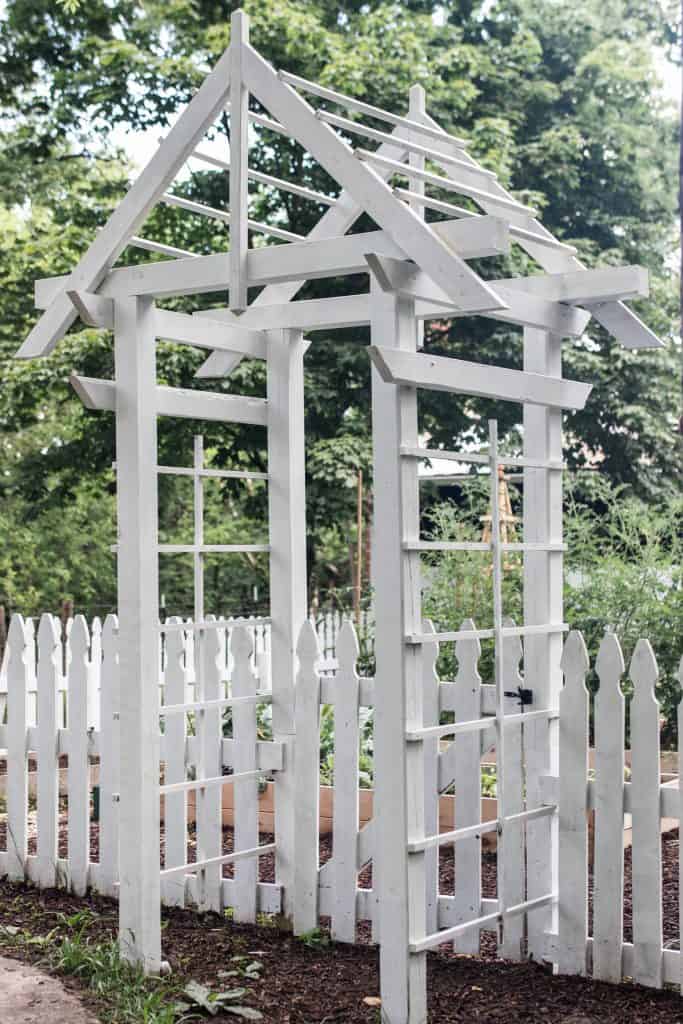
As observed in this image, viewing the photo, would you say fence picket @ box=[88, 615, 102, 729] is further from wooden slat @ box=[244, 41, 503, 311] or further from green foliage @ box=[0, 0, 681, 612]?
green foliage @ box=[0, 0, 681, 612]

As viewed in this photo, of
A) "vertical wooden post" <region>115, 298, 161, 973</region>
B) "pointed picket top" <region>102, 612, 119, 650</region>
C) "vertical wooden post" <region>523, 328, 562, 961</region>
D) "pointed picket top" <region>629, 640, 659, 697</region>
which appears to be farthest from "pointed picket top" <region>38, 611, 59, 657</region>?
"pointed picket top" <region>629, 640, 659, 697</region>

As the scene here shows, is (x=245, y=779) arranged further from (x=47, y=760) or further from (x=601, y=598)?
(x=601, y=598)

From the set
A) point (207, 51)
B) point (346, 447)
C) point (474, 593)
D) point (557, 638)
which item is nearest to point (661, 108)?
point (207, 51)

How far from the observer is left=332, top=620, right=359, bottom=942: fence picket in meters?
4.78

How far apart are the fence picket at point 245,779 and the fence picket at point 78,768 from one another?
0.82m

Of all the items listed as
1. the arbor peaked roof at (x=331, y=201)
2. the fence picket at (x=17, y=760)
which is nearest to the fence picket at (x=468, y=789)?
the arbor peaked roof at (x=331, y=201)

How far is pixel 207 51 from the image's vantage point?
673 inches

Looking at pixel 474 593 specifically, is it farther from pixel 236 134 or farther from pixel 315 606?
pixel 315 606

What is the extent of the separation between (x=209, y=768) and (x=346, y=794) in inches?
29.4

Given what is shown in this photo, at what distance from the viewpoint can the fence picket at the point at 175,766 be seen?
5234 millimetres

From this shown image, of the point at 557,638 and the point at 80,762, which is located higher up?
the point at 557,638

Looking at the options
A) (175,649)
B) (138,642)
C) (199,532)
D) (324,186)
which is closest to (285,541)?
(199,532)

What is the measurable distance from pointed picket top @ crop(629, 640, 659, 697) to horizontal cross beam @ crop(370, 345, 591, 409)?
966mm

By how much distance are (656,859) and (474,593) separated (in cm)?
459
